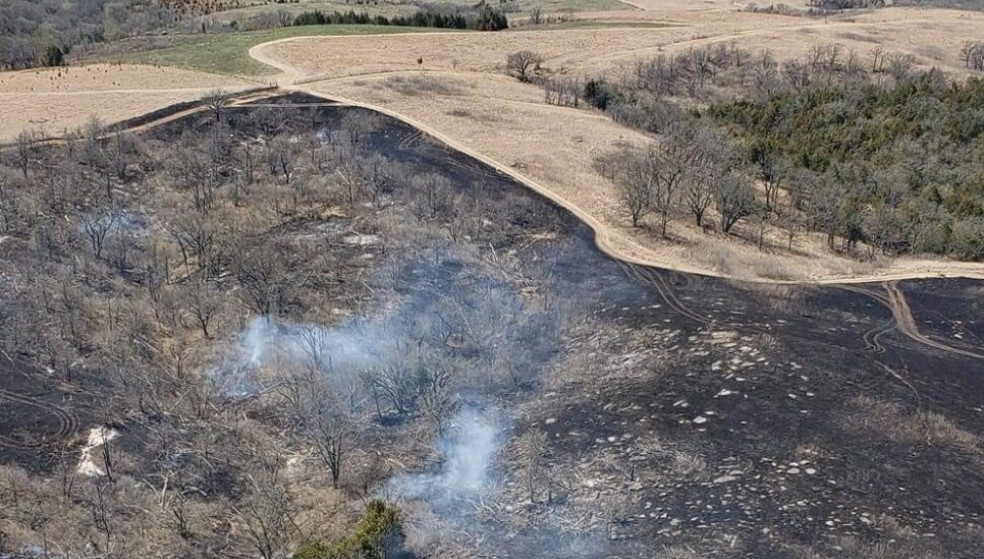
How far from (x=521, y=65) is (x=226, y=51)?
53.9 feet

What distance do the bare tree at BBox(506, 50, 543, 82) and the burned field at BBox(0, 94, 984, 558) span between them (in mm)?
20227

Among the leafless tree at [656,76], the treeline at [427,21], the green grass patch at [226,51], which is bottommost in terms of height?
the leafless tree at [656,76]

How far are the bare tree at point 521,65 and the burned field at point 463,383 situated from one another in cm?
2023

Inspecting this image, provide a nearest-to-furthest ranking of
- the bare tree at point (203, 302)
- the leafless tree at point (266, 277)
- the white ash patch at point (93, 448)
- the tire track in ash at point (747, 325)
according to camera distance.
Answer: the white ash patch at point (93, 448) → the tire track in ash at point (747, 325) → the bare tree at point (203, 302) → the leafless tree at point (266, 277)

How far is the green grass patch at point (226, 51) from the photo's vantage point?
43125 millimetres

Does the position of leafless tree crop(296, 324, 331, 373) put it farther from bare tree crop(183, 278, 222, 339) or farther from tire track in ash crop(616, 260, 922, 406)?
tire track in ash crop(616, 260, 922, 406)

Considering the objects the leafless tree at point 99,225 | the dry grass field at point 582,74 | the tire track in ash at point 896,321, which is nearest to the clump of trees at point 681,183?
the dry grass field at point 582,74

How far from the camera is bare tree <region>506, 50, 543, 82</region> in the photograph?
4931 centimetres

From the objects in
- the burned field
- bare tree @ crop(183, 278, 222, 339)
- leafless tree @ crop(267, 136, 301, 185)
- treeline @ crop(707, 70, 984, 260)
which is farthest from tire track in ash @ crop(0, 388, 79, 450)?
treeline @ crop(707, 70, 984, 260)

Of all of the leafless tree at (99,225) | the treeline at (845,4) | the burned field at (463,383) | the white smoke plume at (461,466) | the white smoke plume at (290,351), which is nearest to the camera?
the burned field at (463,383)

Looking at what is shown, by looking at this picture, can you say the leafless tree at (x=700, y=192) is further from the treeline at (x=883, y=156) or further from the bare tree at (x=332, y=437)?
the bare tree at (x=332, y=437)

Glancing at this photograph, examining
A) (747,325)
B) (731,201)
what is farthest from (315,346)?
(731,201)

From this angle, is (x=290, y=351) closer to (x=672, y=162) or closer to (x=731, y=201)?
(x=731, y=201)

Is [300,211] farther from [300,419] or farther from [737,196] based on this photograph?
[737,196]
